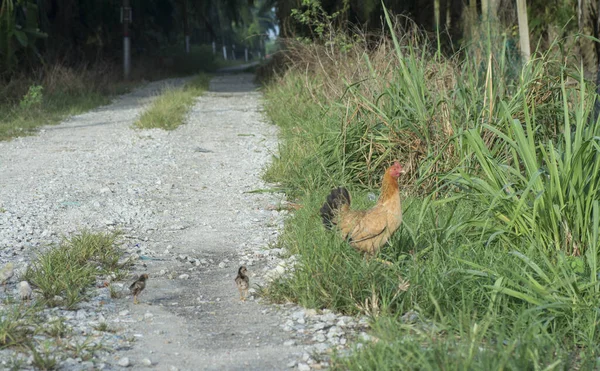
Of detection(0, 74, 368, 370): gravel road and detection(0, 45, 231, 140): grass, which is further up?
detection(0, 45, 231, 140): grass

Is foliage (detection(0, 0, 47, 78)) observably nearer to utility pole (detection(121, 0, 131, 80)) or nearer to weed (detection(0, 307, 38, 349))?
utility pole (detection(121, 0, 131, 80))

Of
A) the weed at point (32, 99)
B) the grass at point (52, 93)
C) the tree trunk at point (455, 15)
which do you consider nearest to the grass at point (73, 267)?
the grass at point (52, 93)

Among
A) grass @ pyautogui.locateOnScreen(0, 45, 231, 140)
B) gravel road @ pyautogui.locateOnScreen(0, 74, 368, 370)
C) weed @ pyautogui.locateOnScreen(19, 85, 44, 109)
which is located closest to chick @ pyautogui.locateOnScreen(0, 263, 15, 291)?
gravel road @ pyautogui.locateOnScreen(0, 74, 368, 370)

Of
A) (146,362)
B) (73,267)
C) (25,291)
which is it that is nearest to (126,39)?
(73,267)

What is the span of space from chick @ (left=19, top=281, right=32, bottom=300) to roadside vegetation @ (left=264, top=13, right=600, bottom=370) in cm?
140

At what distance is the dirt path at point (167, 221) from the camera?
4.03 metres

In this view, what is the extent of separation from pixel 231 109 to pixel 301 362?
43.6 feet

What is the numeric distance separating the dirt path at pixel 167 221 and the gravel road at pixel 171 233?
12 mm

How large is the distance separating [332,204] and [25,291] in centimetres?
201

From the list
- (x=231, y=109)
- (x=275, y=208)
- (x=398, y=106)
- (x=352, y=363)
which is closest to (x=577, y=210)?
(x=352, y=363)

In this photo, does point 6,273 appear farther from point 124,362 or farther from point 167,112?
point 167,112

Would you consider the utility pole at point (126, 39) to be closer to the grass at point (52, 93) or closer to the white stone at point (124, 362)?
the grass at point (52, 93)

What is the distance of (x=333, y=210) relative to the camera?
17.0ft

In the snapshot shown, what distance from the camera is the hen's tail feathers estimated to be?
206 inches
